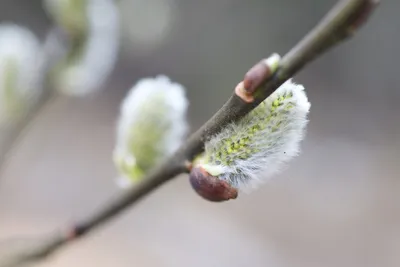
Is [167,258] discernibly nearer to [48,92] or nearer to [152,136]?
[48,92]

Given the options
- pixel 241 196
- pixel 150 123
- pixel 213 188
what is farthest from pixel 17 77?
pixel 241 196

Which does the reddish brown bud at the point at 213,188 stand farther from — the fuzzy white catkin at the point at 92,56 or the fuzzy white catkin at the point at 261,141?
the fuzzy white catkin at the point at 92,56

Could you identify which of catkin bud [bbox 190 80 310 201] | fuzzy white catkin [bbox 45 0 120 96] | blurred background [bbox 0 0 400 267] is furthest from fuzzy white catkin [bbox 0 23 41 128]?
blurred background [bbox 0 0 400 267]

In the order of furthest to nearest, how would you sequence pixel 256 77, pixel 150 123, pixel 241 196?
pixel 241 196, pixel 150 123, pixel 256 77

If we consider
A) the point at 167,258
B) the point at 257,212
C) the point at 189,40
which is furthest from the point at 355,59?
the point at 167,258

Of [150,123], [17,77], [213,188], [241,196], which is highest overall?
[241,196]

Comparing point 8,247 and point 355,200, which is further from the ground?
point 355,200

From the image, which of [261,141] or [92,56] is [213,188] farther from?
[92,56]
